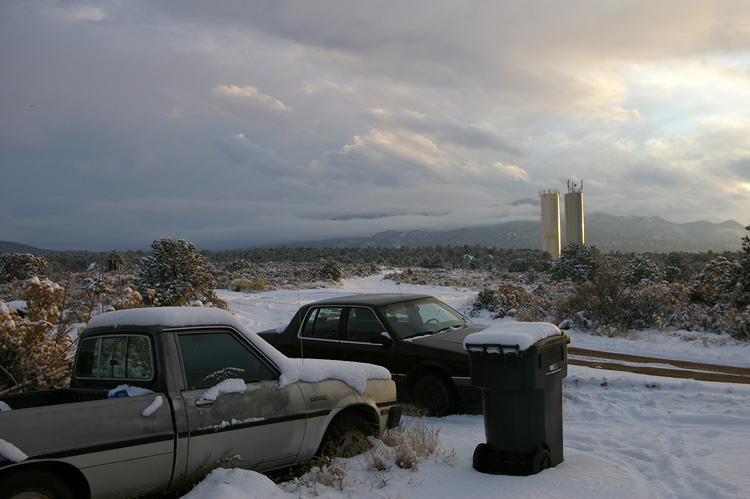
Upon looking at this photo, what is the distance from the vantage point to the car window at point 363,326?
807cm

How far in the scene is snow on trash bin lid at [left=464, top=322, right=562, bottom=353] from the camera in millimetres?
4859

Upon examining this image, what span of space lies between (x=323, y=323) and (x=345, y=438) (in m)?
3.40

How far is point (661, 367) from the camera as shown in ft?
31.7

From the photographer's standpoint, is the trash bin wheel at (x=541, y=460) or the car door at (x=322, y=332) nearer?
the trash bin wheel at (x=541, y=460)

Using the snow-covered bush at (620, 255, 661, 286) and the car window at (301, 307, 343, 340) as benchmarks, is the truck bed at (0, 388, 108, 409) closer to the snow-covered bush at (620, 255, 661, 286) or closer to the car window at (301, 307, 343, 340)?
the car window at (301, 307, 343, 340)

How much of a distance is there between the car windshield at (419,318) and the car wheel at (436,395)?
2.40 ft

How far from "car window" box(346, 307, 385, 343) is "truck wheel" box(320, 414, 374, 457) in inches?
99.6

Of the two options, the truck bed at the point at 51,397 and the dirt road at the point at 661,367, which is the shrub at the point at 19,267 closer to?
the truck bed at the point at 51,397

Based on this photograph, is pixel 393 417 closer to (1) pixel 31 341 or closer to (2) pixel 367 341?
(2) pixel 367 341

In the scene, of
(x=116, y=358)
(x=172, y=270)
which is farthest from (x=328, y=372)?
(x=172, y=270)

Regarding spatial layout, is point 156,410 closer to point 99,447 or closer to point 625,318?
point 99,447

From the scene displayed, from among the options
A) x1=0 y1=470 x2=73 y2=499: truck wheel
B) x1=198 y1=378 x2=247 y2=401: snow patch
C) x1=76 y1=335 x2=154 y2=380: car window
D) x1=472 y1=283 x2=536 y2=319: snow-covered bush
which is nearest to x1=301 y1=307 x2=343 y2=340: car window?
x1=198 y1=378 x2=247 y2=401: snow patch

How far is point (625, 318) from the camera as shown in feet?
45.6

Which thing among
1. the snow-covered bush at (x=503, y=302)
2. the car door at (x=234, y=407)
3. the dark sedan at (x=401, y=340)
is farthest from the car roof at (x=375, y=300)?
the snow-covered bush at (x=503, y=302)
